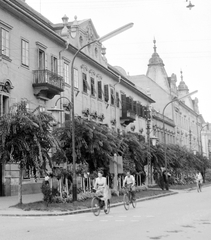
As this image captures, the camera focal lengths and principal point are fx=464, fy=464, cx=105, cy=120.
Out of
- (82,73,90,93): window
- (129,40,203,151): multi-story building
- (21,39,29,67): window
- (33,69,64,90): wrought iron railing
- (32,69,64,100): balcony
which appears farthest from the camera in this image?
(129,40,203,151): multi-story building

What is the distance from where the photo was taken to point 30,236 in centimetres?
1105

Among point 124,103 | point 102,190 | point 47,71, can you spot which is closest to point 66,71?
point 47,71

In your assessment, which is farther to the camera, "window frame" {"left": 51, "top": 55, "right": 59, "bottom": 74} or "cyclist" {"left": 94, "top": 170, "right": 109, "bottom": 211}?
"window frame" {"left": 51, "top": 55, "right": 59, "bottom": 74}

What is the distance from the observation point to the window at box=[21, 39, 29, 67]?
2827 centimetres

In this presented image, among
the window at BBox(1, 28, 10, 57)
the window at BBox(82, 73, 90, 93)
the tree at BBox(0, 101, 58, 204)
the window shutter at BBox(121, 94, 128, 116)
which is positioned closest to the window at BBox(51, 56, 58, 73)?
the window at BBox(82, 73, 90, 93)

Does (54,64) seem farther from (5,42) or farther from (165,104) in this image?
(165,104)

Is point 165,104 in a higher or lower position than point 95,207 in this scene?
higher

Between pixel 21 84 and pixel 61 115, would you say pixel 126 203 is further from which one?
pixel 61 115

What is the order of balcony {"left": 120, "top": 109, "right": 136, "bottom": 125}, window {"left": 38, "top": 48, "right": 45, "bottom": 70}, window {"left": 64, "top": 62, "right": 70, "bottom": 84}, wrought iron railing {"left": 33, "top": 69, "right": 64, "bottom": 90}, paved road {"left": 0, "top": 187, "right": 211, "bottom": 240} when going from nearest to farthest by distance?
paved road {"left": 0, "top": 187, "right": 211, "bottom": 240}, wrought iron railing {"left": 33, "top": 69, "right": 64, "bottom": 90}, window {"left": 38, "top": 48, "right": 45, "bottom": 70}, window {"left": 64, "top": 62, "right": 70, "bottom": 84}, balcony {"left": 120, "top": 109, "right": 136, "bottom": 125}

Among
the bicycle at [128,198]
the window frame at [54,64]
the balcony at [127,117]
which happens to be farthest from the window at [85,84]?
the bicycle at [128,198]

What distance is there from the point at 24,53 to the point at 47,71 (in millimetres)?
1803

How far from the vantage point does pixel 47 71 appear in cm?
2920

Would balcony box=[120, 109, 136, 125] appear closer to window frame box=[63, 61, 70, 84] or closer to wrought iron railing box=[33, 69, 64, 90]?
window frame box=[63, 61, 70, 84]

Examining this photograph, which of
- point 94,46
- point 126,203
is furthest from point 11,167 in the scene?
point 94,46
